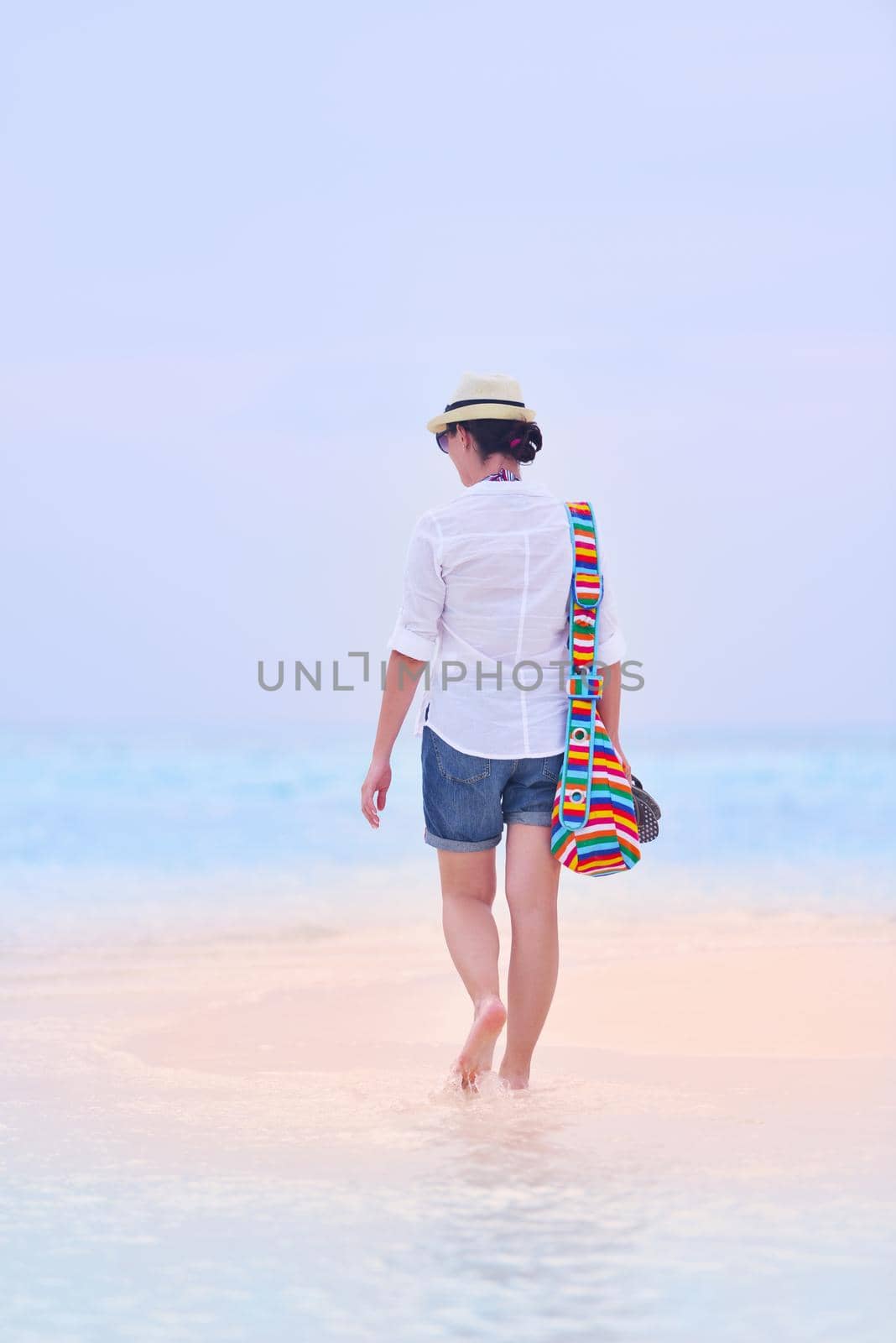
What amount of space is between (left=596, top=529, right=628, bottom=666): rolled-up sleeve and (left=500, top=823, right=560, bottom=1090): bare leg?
0.41 m

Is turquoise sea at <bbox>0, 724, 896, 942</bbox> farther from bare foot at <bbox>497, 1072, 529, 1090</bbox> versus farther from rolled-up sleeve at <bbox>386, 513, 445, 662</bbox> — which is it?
rolled-up sleeve at <bbox>386, 513, 445, 662</bbox>

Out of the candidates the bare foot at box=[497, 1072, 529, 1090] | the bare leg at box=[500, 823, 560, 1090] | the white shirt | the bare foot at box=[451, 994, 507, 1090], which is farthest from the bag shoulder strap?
the bare foot at box=[497, 1072, 529, 1090]

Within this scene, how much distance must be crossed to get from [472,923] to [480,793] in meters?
0.32

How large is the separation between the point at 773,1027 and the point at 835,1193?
1714 mm

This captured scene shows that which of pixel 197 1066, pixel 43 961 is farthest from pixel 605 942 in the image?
pixel 197 1066

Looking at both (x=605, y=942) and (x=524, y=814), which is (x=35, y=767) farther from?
(x=524, y=814)

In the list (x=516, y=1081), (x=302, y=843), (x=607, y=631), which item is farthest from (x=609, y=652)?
(x=302, y=843)

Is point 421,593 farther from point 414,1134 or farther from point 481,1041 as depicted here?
point 414,1134

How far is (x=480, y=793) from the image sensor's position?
315cm

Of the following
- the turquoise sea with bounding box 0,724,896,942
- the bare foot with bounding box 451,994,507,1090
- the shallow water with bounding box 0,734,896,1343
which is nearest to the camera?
the shallow water with bounding box 0,734,896,1343

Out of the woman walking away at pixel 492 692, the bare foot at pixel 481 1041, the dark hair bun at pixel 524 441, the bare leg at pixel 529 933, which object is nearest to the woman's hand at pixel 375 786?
the woman walking away at pixel 492 692

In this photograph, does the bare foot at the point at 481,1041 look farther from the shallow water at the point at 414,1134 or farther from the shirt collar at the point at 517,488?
the shirt collar at the point at 517,488

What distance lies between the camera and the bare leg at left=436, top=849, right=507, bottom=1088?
125 inches

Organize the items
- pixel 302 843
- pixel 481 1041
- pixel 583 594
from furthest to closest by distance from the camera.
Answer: pixel 302 843 < pixel 583 594 < pixel 481 1041
